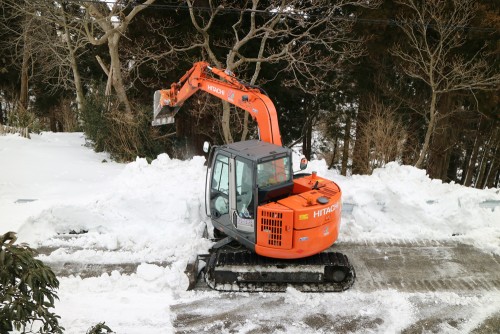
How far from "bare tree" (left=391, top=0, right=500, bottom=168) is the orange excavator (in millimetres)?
8285

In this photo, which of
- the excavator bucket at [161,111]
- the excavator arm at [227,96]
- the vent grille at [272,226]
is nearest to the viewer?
the vent grille at [272,226]

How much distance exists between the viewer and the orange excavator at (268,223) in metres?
7.38

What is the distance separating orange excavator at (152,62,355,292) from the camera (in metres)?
7.38

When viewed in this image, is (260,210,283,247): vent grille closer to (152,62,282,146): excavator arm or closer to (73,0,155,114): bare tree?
(152,62,282,146): excavator arm

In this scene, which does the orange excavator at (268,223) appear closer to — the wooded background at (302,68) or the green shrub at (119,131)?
the wooded background at (302,68)

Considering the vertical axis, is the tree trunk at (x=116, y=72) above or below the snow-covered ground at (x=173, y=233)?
above

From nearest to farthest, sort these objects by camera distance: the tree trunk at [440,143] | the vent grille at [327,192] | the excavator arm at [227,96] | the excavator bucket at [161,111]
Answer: the vent grille at [327,192] → the excavator arm at [227,96] → the excavator bucket at [161,111] → the tree trunk at [440,143]

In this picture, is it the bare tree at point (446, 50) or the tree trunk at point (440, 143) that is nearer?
the bare tree at point (446, 50)

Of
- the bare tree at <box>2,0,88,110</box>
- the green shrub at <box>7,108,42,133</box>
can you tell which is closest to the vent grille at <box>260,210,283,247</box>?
the green shrub at <box>7,108,42,133</box>

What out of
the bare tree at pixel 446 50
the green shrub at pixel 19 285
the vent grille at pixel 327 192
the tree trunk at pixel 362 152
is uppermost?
the bare tree at pixel 446 50

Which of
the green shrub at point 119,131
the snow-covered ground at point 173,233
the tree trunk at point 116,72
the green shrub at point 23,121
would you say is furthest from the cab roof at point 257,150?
the green shrub at point 23,121

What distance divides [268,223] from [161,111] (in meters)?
4.66

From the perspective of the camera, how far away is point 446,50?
15312mm

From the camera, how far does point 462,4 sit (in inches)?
553
